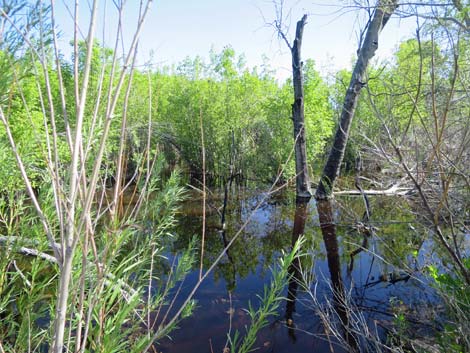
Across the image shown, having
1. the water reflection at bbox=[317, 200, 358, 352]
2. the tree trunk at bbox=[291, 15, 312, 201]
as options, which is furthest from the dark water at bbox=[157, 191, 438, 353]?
the tree trunk at bbox=[291, 15, 312, 201]

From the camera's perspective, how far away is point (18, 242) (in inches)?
53.3


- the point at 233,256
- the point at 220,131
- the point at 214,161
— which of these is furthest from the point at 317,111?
the point at 233,256

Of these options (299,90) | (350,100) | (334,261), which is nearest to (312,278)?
(334,261)

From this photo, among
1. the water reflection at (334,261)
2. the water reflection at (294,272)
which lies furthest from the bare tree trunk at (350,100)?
the water reflection at (294,272)

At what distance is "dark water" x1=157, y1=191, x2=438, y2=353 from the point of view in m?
3.06

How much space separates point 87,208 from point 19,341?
80cm

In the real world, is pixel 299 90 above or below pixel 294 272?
above

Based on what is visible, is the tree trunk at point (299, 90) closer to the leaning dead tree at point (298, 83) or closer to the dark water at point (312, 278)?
the leaning dead tree at point (298, 83)

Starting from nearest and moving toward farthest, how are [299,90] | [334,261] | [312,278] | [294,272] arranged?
[294,272]
[312,278]
[334,261]
[299,90]

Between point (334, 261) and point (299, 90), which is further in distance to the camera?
point (299, 90)

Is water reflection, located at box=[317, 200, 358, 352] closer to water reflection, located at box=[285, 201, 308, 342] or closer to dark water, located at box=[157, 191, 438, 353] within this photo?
dark water, located at box=[157, 191, 438, 353]

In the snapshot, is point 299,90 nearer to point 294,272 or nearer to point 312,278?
point 312,278

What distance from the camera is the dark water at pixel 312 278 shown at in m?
3.06

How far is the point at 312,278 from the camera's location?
407 centimetres
